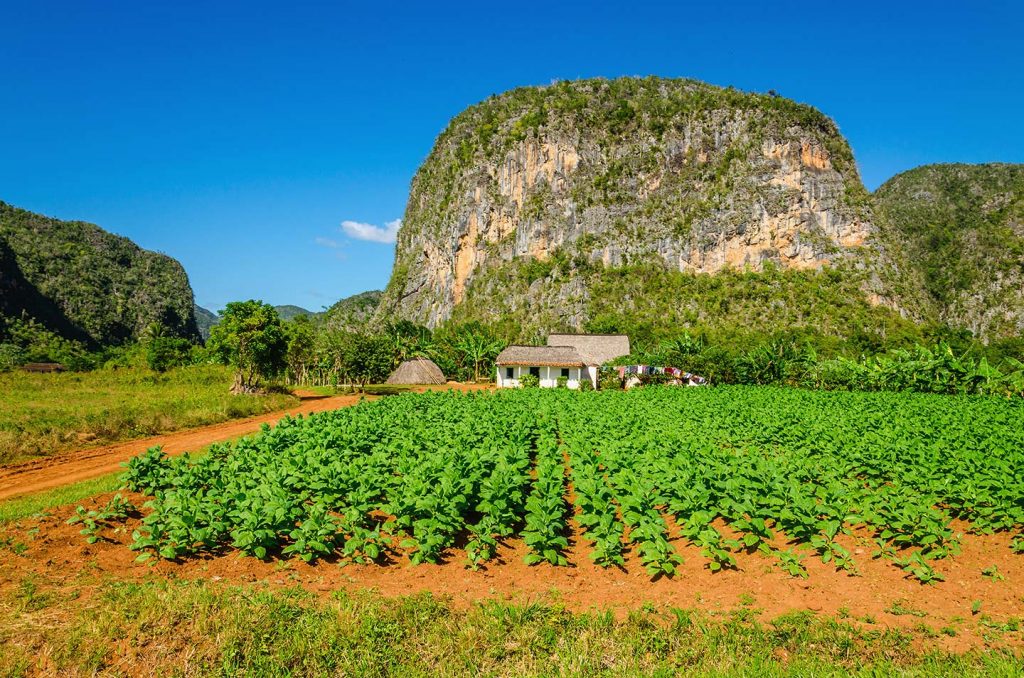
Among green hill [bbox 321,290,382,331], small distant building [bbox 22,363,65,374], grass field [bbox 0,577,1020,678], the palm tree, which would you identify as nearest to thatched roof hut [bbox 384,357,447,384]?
the palm tree

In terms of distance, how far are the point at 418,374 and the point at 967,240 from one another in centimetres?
12031

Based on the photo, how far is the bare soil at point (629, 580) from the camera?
20.6ft

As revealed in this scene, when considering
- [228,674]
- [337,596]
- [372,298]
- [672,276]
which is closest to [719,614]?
[337,596]

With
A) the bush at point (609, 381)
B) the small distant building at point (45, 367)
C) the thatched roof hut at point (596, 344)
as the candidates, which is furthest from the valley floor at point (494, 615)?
the small distant building at point (45, 367)

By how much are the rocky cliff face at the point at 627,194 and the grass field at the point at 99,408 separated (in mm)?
75201

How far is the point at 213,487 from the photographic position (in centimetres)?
856

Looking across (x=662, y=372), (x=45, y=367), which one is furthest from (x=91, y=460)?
(x=45, y=367)

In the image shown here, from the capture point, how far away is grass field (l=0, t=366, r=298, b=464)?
15.7 meters

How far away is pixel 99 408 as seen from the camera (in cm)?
1972

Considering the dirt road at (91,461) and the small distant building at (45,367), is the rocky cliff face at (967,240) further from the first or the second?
the small distant building at (45,367)

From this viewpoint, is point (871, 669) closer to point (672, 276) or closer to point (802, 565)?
point (802, 565)

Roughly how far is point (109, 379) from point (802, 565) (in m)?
36.7

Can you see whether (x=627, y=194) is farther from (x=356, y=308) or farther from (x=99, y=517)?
(x=99, y=517)

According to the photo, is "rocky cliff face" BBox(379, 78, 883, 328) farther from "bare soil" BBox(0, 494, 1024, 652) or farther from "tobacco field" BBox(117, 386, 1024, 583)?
"bare soil" BBox(0, 494, 1024, 652)
